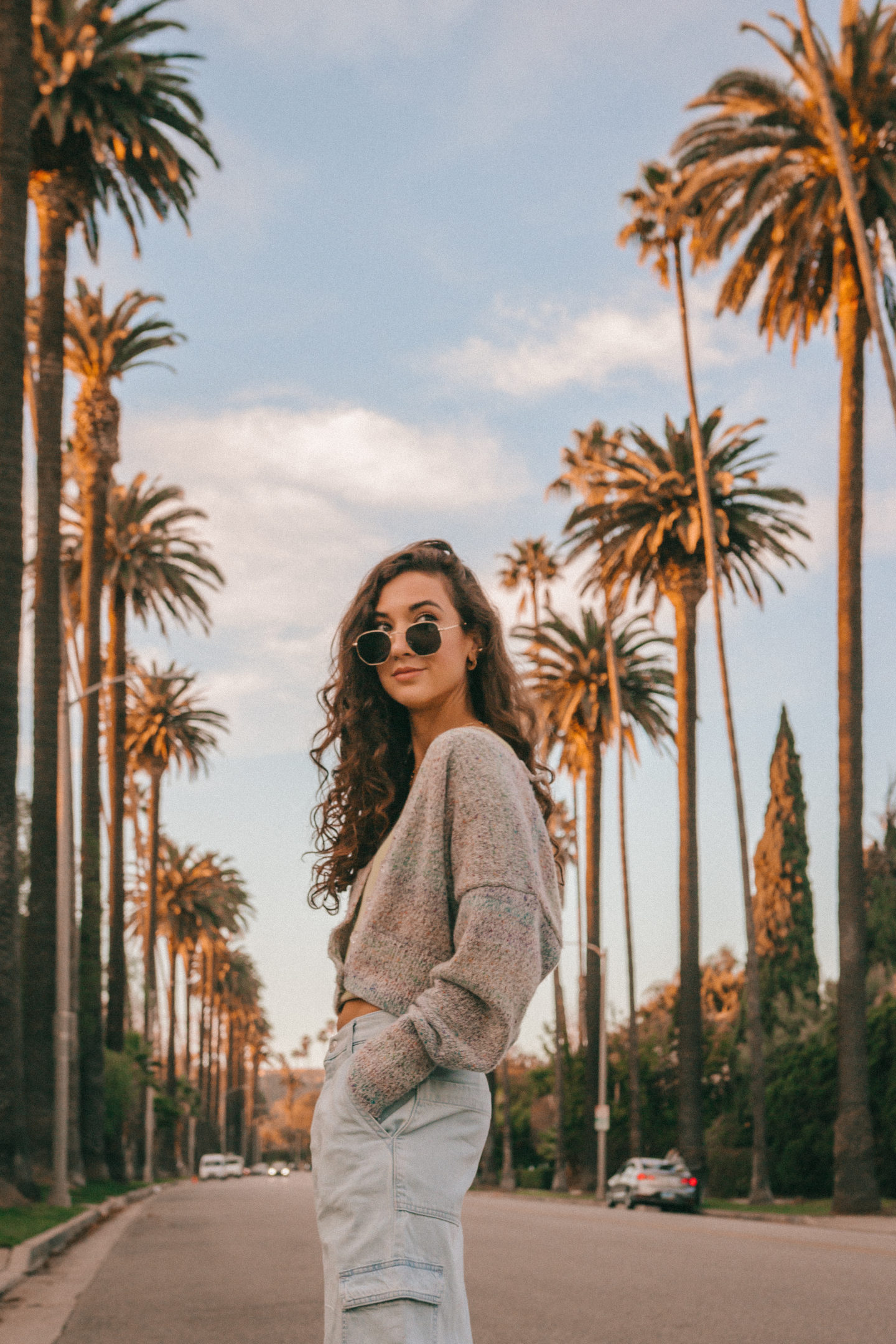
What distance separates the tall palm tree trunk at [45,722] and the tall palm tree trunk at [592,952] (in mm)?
24037

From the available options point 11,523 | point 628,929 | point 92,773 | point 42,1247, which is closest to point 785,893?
point 628,929

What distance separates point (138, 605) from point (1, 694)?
27.0m

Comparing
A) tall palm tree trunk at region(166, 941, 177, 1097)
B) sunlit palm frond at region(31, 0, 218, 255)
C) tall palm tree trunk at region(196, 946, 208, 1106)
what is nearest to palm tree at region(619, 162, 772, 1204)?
sunlit palm frond at region(31, 0, 218, 255)

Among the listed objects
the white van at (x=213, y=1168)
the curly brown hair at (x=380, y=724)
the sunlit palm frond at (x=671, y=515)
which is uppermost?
the sunlit palm frond at (x=671, y=515)

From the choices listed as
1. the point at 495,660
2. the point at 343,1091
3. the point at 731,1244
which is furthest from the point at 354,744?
the point at 731,1244

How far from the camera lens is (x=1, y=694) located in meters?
17.1

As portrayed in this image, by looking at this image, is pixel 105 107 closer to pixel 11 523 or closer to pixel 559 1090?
pixel 11 523

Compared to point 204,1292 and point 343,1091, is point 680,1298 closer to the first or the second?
point 204,1292

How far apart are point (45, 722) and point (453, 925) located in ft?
78.2

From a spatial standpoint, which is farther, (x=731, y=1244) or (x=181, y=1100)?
(x=181, y=1100)

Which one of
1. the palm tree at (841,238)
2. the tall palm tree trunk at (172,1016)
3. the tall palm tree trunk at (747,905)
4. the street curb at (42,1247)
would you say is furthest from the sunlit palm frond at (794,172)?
the tall palm tree trunk at (172,1016)

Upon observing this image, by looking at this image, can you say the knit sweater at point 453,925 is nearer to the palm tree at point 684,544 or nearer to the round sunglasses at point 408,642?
the round sunglasses at point 408,642

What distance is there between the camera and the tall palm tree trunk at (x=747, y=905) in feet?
107

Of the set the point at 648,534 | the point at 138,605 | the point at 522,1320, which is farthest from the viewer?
the point at 138,605
